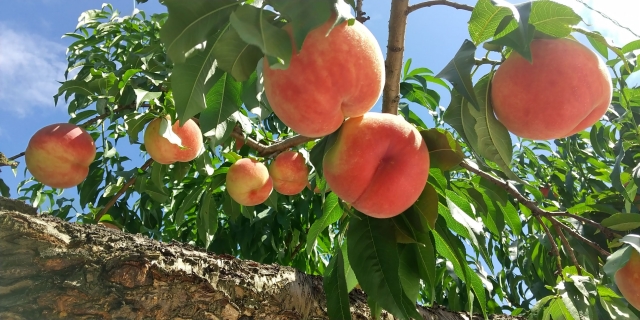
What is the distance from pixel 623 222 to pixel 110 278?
1570 mm

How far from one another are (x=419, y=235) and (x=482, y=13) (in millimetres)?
560

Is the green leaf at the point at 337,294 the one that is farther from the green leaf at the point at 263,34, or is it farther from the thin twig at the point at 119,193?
the thin twig at the point at 119,193

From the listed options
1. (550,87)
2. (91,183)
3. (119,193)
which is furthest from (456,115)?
(91,183)

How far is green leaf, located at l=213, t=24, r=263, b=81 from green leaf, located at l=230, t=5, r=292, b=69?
110 mm

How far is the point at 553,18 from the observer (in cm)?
98

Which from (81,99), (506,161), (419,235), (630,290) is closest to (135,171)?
(81,99)

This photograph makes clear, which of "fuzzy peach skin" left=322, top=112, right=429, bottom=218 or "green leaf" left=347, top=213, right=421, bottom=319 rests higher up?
"fuzzy peach skin" left=322, top=112, right=429, bottom=218

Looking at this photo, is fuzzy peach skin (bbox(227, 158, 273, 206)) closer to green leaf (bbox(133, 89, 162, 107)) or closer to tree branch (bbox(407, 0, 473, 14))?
green leaf (bbox(133, 89, 162, 107))

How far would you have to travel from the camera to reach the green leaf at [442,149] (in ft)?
3.73

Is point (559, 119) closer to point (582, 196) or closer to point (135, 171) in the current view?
point (135, 171)

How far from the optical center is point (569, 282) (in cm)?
150

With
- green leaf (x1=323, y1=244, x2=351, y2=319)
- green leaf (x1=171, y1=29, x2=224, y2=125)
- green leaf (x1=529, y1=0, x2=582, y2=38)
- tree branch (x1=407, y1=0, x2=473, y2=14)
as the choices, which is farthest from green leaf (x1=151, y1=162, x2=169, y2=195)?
green leaf (x1=529, y1=0, x2=582, y2=38)

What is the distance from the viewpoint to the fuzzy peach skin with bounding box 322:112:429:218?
1.06 m

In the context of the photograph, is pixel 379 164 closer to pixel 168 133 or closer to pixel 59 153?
pixel 168 133
